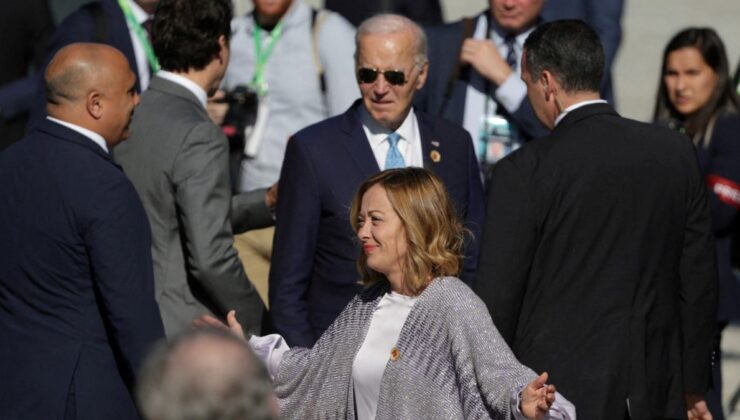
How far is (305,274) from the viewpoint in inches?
222

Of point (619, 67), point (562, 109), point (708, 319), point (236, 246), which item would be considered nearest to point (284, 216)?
point (236, 246)

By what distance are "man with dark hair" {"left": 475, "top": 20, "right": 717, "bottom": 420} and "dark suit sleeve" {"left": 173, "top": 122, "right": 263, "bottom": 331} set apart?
3.15 ft

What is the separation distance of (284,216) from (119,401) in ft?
2.95

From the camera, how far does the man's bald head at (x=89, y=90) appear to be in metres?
5.14

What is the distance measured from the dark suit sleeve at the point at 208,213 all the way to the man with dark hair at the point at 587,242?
96 cm

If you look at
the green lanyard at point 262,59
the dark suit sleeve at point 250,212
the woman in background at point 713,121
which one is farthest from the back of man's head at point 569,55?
the green lanyard at point 262,59

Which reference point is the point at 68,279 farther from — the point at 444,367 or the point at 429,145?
the point at 429,145

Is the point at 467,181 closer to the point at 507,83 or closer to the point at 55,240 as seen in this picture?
the point at 507,83

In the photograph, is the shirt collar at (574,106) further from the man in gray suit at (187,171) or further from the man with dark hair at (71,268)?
the man with dark hair at (71,268)

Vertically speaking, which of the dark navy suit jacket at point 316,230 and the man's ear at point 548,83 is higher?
the man's ear at point 548,83

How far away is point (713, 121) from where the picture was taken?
712cm

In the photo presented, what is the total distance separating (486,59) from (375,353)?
234 cm

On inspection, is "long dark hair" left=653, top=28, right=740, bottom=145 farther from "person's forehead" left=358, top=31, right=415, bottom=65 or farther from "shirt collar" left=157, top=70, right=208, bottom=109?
"shirt collar" left=157, top=70, right=208, bottom=109

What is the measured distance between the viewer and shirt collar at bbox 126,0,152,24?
713 centimetres
